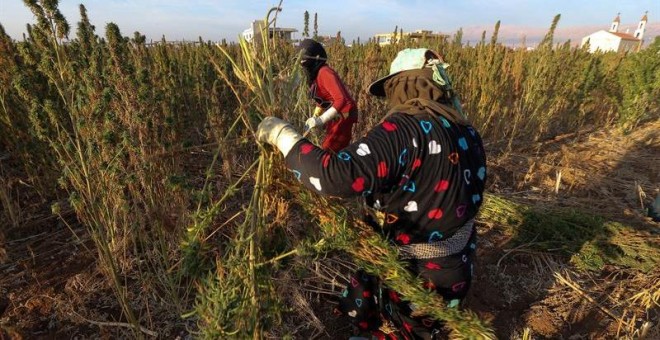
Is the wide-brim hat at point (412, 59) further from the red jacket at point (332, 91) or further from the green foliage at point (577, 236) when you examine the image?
the green foliage at point (577, 236)

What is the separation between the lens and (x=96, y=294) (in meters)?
1.99

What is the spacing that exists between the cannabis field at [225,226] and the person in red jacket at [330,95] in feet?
0.80

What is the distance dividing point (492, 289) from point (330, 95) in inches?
72.6

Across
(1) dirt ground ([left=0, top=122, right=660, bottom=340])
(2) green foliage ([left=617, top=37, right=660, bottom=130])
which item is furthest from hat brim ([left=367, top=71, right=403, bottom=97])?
(2) green foliage ([left=617, top=37, right=660, bottom=130])

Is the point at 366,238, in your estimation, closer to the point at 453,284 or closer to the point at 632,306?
the point at 453,284

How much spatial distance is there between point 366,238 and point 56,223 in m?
2.62

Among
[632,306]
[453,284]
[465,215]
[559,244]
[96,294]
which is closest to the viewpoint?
[465,215]

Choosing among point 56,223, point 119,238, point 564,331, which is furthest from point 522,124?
point 56,223

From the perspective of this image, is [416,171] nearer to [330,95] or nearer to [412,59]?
[412,59]

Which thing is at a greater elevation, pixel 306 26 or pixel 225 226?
pixel 306 26

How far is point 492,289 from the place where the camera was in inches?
92.3

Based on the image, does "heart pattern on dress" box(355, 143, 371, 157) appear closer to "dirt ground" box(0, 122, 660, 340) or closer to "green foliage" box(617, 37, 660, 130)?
"dirt ground" box(0, 122, 660, 340)

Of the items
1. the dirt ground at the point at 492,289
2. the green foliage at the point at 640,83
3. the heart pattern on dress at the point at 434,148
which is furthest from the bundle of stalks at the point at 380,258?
the green foliage at the point at 640,83

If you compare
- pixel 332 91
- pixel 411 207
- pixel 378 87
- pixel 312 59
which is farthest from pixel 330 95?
pixel 411 207
